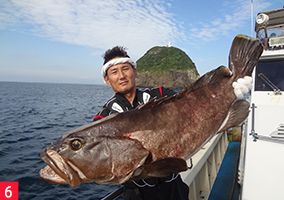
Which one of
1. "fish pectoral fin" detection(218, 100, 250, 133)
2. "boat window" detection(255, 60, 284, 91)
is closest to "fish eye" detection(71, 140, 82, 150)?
"fish pectoral fin" detection(218, 100, 250, 133)

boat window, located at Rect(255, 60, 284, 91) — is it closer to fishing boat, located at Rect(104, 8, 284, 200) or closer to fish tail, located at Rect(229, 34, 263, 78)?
fishing boat, located at Rect(104, 8, 284, 200)

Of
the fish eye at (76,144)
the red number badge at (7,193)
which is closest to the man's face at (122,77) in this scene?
the fish eye at (76,144)

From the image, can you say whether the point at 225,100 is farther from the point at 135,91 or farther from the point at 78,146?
the point at 78,146

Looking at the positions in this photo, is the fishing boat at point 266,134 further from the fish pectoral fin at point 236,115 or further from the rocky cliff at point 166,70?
the rocky cliff at point 166,70

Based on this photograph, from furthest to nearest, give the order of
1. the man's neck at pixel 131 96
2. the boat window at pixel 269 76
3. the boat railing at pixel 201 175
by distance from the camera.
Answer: the boat window at pixel 269 76 < the boat railing at pixel 201 175 < the man's neck at pixel 131 96

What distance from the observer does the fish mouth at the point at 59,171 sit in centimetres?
185

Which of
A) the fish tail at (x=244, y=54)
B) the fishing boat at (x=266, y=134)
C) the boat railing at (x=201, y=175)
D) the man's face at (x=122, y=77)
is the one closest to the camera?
the fish tail at (x=244, y=54)

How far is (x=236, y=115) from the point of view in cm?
274

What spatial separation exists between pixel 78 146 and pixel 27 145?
1308cm

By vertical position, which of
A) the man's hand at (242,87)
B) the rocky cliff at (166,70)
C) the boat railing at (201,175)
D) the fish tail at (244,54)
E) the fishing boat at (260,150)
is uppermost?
the rocky cliff at (166,70)

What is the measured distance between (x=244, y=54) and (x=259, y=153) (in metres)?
2.51

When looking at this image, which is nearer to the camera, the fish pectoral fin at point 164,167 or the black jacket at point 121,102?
the fish pectoral fin at point 164,167

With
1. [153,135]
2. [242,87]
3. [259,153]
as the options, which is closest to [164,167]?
[153,135]

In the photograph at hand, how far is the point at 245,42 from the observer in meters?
2.84
